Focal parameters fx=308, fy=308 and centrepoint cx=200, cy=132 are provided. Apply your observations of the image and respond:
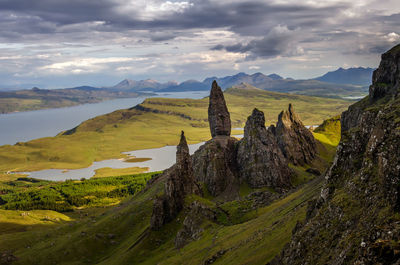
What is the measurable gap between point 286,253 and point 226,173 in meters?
107

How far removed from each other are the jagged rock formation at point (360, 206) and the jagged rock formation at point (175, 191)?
65308 millimetres

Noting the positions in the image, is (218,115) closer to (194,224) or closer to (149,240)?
(149,240)

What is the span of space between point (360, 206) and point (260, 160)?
112116mm

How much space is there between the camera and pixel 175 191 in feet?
357

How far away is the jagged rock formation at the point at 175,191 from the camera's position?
105 meters

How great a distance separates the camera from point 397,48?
14825 centimetres

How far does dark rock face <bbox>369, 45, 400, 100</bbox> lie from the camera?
138725mm

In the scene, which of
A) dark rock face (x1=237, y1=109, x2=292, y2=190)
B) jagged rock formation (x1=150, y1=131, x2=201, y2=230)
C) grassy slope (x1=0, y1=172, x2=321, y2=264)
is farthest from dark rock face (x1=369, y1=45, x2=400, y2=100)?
jagged rock formation (x1=150, y1=131, x2=201, y2=230)

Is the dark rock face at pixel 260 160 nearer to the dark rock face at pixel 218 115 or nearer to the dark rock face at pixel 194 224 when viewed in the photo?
the dark rock face at pixel 218 115

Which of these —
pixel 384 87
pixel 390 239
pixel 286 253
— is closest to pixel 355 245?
pixel 390 239

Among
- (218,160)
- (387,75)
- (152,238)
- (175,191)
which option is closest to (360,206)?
(175,191)

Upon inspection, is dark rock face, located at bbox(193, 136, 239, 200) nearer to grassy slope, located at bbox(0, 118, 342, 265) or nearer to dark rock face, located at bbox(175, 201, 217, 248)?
grassy slope, located at bbox(0, 118, 342, 265)

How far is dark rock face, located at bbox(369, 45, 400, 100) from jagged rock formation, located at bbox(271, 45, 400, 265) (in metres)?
111

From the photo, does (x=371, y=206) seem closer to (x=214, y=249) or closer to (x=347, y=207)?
(x=347, y=207)
